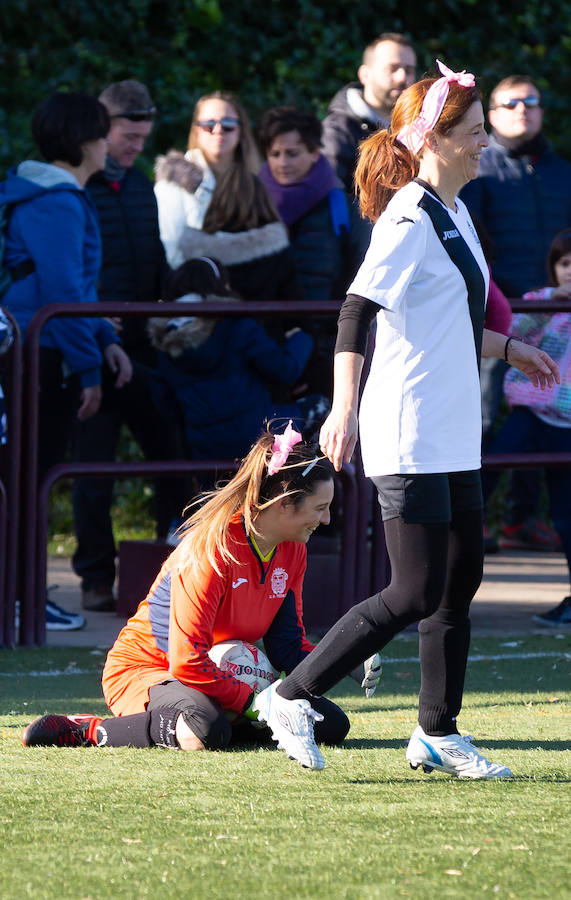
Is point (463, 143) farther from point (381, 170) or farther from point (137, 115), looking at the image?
point (137, 115)

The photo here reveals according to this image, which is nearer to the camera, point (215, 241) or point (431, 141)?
point (431, 141)

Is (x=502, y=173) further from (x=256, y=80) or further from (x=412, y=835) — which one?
(x=412, y=835)

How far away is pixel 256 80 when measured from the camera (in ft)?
37.8

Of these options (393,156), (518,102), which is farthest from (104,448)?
(393,156)

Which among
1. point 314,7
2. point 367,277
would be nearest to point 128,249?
point 367,277

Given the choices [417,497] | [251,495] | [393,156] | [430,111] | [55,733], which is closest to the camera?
[417,497]

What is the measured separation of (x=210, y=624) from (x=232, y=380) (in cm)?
252

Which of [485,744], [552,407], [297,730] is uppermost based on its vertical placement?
[552,407]

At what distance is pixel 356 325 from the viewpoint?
3758 millimetres

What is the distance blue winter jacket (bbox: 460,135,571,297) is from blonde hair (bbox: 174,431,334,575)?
13.1ft

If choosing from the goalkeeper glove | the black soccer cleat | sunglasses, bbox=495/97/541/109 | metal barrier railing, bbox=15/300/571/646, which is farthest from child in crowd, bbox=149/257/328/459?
the goalkeeper glove

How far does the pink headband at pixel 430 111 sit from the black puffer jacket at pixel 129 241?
135 inches

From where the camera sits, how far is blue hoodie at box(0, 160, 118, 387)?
21.0 ft

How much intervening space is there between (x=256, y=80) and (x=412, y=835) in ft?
29.3
